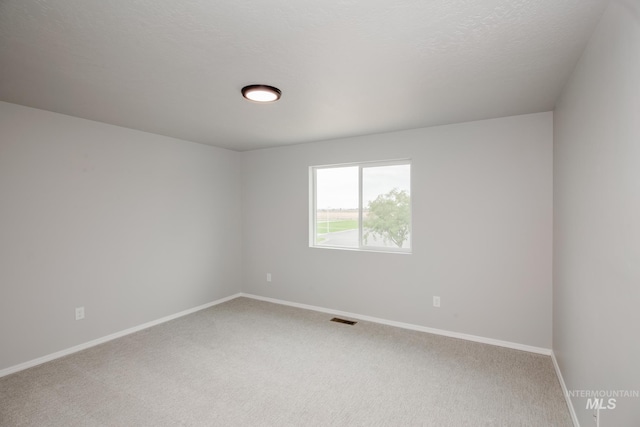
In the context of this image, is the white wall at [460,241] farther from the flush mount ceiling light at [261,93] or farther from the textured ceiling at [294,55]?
the flush mount ceiling light at [261,93]

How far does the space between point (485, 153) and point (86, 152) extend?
14.0 ft

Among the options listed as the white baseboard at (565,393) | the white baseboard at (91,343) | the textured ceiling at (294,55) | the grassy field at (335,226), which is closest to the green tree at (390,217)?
the grassy field at (335,226)

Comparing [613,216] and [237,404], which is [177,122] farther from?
[613,216]

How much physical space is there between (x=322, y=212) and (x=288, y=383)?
2.55m

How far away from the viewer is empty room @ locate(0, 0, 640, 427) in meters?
1.62

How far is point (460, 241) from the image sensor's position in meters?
3.57

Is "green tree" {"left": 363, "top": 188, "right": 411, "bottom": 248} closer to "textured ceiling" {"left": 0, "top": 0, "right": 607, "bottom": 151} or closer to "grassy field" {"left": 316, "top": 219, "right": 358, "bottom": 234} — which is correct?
"grassy field" {"left": 316, "top": 219, "right": 358, "bottom": 234}

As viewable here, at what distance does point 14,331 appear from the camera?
2883 millimetres

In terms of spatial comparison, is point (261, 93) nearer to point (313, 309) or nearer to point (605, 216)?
point (605, 216)

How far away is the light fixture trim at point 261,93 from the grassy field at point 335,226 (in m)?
2.27

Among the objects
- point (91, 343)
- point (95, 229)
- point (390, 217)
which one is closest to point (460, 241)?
point (390, 217)

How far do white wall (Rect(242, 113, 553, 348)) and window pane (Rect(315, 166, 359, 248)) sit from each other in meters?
0.21

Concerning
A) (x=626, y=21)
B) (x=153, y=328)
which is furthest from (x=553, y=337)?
(x=153, y=328)

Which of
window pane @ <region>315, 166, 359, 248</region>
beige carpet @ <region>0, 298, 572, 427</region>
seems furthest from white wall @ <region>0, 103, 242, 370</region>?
window pane @ <region>315, 166, 359, 248</region>
